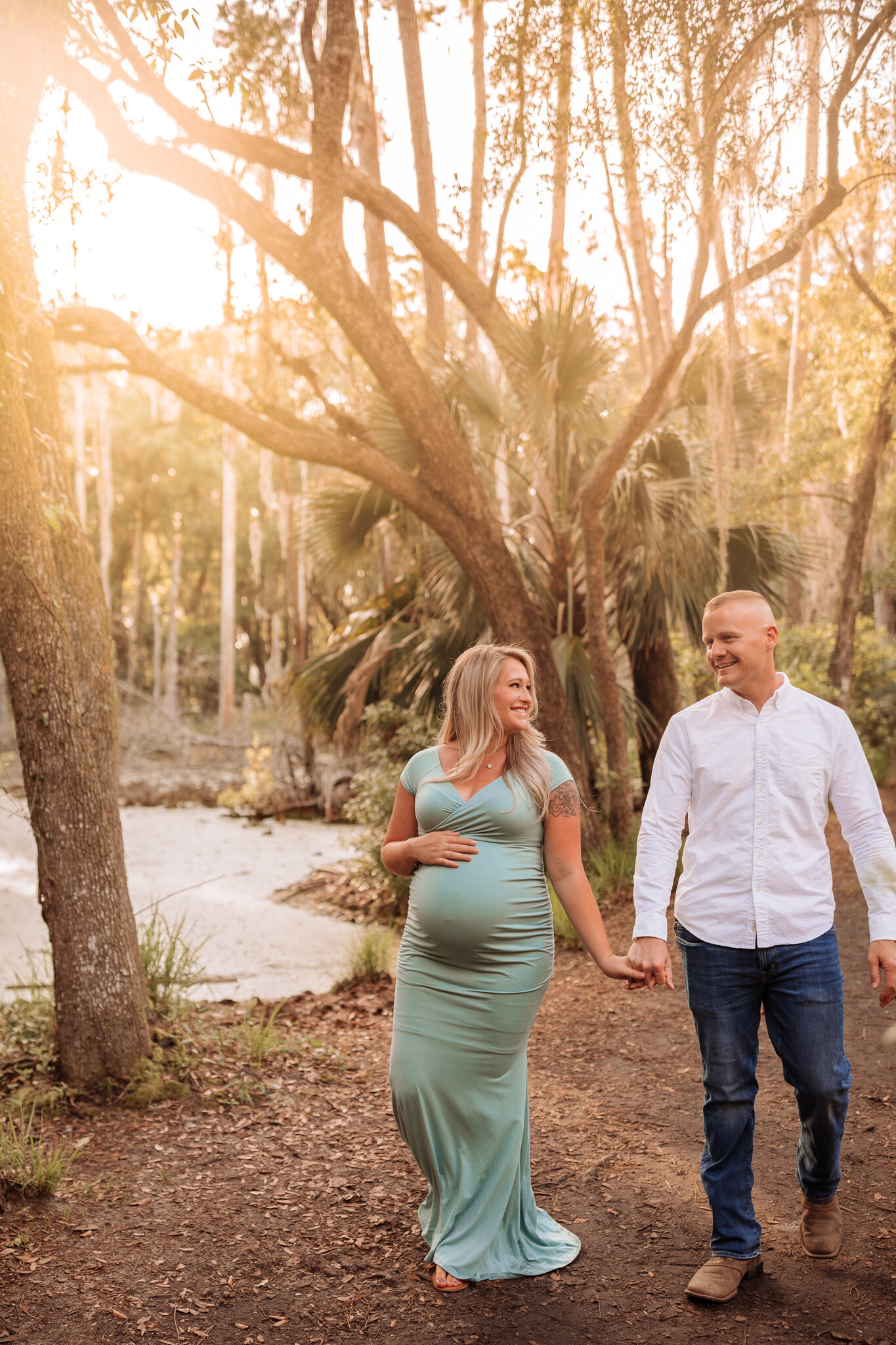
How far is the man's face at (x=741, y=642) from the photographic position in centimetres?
304

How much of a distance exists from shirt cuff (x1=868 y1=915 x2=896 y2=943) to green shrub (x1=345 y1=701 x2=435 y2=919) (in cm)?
707

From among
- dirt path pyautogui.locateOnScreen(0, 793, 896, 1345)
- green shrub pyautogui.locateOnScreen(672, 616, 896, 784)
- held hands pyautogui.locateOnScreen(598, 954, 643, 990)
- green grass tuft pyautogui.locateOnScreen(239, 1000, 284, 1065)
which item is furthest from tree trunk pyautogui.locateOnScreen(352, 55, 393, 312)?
held hands pyautogui.locateOnScreen(598, 954, 643, 990)

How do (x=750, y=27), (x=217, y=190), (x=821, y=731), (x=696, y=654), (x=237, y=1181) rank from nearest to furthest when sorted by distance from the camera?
(x=821, y=731), (x=237, y=1181), (x=750, y=27), (x=217, y=190), (x=696, y=654)

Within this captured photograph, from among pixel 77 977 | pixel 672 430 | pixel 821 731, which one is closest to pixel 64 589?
pixel 77 977

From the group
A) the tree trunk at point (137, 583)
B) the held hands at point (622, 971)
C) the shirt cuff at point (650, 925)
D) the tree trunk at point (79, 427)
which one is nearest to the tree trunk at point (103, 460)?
the tree trunk at point (79, 427)

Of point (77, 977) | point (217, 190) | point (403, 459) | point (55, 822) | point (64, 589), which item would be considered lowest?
point (77, 977)

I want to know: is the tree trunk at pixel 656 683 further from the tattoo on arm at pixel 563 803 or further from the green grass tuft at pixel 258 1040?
the tattoo on arm at pixel 563 803

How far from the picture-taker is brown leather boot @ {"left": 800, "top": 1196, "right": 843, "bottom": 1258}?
3.18m

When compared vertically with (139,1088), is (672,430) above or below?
above

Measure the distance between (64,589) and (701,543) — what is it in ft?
20.8

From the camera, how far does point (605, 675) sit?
9258 mm

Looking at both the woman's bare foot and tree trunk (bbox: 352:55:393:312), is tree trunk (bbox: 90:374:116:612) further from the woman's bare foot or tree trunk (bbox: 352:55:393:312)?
the woman's bare foot

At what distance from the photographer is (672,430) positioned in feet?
34.8

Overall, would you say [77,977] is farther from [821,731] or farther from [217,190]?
[217,190]
